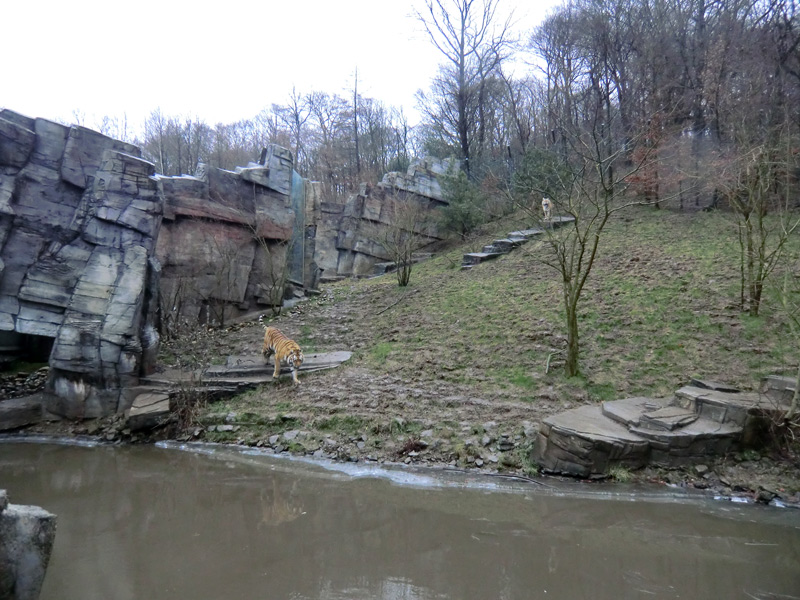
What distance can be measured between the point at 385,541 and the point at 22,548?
308 cm

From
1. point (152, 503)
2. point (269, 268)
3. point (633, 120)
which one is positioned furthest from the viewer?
point (633, 120)

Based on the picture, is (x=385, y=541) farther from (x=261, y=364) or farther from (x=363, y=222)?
(x=363, y=222)

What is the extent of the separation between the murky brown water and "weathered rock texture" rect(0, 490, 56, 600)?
0.71 metres

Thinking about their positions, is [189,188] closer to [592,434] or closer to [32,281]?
[32,281]

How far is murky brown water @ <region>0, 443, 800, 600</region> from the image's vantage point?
4652 millimetres

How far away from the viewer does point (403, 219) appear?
720 inches

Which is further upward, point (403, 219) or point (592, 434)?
point (403, 219)

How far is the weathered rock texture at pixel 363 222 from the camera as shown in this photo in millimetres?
24594

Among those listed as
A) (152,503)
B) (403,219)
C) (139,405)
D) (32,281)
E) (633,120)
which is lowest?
(152,503)

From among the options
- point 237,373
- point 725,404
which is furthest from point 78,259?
point 725,404

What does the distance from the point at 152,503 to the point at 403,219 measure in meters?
13.1

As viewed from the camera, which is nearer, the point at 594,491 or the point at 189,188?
the point at 594,491

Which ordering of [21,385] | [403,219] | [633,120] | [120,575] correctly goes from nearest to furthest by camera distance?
[120,575], [21,385], [403,219], [633,120]

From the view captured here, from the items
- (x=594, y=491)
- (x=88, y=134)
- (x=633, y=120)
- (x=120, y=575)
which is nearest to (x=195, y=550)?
(x=120, y=575)
